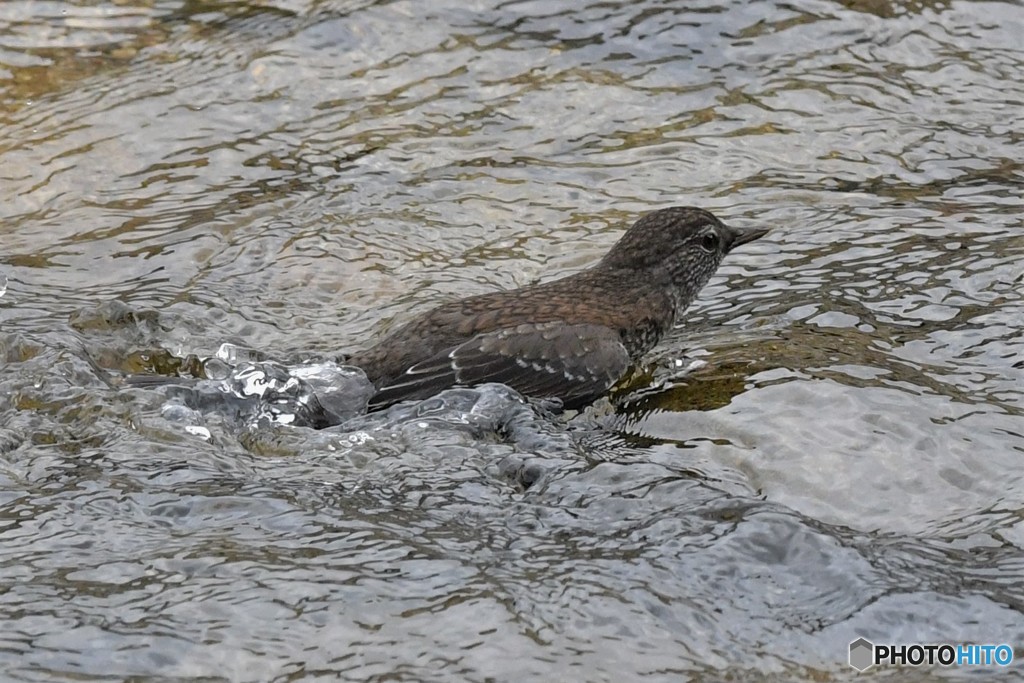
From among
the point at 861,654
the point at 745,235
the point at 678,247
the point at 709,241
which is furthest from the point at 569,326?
the point at 861,654

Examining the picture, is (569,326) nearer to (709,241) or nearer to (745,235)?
(709,241)

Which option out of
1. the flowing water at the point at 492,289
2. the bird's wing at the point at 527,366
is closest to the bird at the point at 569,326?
the bird's wing at the point at 527,366

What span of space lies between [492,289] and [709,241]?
3.76 ft

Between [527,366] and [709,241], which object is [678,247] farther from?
[527,366]

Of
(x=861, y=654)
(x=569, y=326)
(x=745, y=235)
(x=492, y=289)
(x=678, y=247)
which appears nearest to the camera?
(x=861, y=654)

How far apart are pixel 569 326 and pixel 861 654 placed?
9.10ft

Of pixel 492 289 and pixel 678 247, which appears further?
pixel 492 289

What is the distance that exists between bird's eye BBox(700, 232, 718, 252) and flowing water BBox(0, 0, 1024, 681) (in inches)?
13.9

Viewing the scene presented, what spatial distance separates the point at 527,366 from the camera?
642 centimetres

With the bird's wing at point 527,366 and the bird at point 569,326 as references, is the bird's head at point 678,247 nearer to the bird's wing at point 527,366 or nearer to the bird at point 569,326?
the bird at point 569,326

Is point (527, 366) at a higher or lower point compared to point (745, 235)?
lower

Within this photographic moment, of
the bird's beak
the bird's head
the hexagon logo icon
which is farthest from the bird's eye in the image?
the hexagon logo icon

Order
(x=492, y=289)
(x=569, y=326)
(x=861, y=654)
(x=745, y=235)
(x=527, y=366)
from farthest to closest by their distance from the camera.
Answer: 1. (x=492, y=289)
2. (x=745, y=235)
3. (x=569, y=326)
4. (x=527, y=366)
5. (x=861, y=654)

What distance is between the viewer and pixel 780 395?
594 cm
